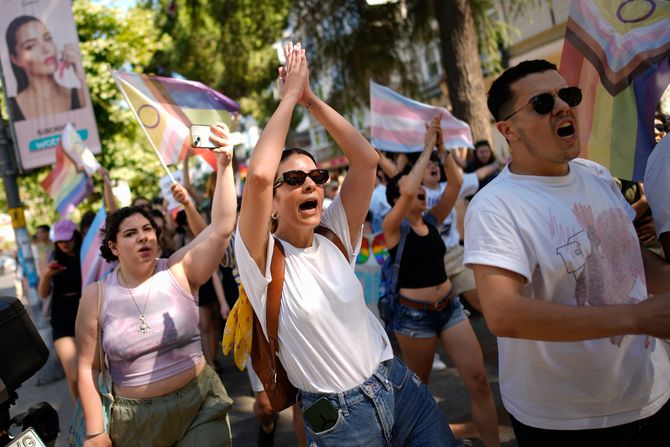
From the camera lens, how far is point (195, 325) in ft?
11.3

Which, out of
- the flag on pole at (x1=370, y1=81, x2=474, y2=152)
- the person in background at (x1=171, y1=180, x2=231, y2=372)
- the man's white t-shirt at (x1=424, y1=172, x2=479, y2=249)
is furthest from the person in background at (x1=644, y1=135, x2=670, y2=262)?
the person in background at (x1=171, y1=180, x2=231, y2=372)

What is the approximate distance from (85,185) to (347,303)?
5352mm

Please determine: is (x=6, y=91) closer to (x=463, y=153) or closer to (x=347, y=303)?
(x=463, y=153)

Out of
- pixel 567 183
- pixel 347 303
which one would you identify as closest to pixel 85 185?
pixel 347 303

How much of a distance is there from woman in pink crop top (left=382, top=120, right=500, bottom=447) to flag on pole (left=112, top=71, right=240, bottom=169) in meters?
1.92

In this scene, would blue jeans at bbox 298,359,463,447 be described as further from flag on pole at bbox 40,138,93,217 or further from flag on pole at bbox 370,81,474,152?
flag on pole at bbox 40,138,93,217

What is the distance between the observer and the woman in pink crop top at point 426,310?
3.92m

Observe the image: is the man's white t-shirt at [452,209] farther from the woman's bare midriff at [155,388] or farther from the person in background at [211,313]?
the woman's bare midriff at [155,388]

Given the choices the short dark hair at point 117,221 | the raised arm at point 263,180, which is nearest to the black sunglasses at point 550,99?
the raised arm at point 263,180

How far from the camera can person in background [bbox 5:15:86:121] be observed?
32.0 feet

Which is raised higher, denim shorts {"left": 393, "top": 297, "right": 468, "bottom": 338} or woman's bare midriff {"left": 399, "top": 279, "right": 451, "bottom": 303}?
woman's bare midriff {"left": 399, "top": 279, "right": 451, "bottom": 303}

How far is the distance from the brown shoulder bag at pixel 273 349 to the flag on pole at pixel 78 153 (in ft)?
14.2

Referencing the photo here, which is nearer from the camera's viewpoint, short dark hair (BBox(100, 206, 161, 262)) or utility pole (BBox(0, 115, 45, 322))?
short dark hair (BBox(100, 206, 161, 262))

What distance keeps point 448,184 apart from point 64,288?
3704 mm
